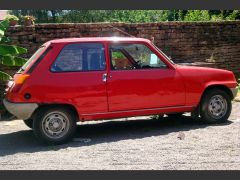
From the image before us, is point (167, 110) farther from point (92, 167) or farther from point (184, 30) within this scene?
point (184, 30)

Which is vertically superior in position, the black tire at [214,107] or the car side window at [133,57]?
the car side window at [133,57]

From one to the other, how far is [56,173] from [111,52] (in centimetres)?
306

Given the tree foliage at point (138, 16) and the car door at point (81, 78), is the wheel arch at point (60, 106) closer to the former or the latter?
the car door at point (81, 78)

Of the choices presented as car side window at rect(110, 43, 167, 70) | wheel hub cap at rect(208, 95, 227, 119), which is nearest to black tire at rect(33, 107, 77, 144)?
car side window at rect(110, 43, 167, 70)

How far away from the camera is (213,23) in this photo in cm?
1474

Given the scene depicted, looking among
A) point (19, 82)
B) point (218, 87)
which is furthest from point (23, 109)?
point (218, 87)

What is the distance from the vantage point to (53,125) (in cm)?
841

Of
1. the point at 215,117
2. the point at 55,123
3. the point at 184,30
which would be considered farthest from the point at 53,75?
the point at 184,30

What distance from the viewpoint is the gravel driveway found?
689 centimetres

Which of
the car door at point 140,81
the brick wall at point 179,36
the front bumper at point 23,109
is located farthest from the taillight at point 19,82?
the brick wall at point 179,36

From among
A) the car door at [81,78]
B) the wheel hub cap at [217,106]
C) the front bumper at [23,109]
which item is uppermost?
the car door at [81,78]

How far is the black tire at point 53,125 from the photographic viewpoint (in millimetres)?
8312

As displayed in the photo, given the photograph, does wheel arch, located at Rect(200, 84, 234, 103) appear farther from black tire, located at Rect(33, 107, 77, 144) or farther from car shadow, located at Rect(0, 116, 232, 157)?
black tire, located at Rect(33, 107, 77, 144)

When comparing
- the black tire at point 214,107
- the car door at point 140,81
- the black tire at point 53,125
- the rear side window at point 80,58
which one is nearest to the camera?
the black tire at point 53,125
